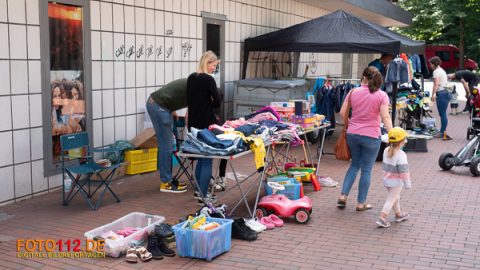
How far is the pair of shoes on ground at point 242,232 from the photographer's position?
5.60 m

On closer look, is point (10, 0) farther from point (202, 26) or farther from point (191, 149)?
point (202, 26)

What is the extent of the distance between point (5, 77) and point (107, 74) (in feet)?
5.95

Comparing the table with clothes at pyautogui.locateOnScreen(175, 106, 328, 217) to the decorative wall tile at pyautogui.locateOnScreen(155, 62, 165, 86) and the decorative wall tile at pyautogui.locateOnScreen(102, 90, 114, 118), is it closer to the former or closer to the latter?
the decorative wall tile at pyautogui.locateOnScreen(102, 90, 114, 118)

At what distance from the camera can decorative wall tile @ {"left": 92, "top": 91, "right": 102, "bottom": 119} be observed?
7902mm

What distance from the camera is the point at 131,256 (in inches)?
196

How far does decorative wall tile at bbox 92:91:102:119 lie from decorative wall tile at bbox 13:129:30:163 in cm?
122

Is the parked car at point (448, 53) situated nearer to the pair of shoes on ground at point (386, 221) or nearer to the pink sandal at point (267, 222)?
the pair of shoes on ground at point (386, 221)

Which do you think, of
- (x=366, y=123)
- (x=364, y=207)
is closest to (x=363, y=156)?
(x=366, y=123)

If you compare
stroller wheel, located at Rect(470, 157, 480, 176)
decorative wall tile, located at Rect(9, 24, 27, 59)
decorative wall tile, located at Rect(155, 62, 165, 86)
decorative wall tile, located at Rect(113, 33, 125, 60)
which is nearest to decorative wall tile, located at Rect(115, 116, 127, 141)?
decorative wall tile, located at Rect(113, 33, 125, 60)

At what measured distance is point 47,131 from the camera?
7.13 metres

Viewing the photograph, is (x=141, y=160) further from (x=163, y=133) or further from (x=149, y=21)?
(x=149, y=21)

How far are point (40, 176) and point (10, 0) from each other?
7.05 ft

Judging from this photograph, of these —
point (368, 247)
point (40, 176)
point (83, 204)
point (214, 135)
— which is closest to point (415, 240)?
point (368, 247)

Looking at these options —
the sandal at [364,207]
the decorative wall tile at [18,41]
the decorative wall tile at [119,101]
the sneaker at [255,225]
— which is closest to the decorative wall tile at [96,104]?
the decorative wall tile at [119,101]
